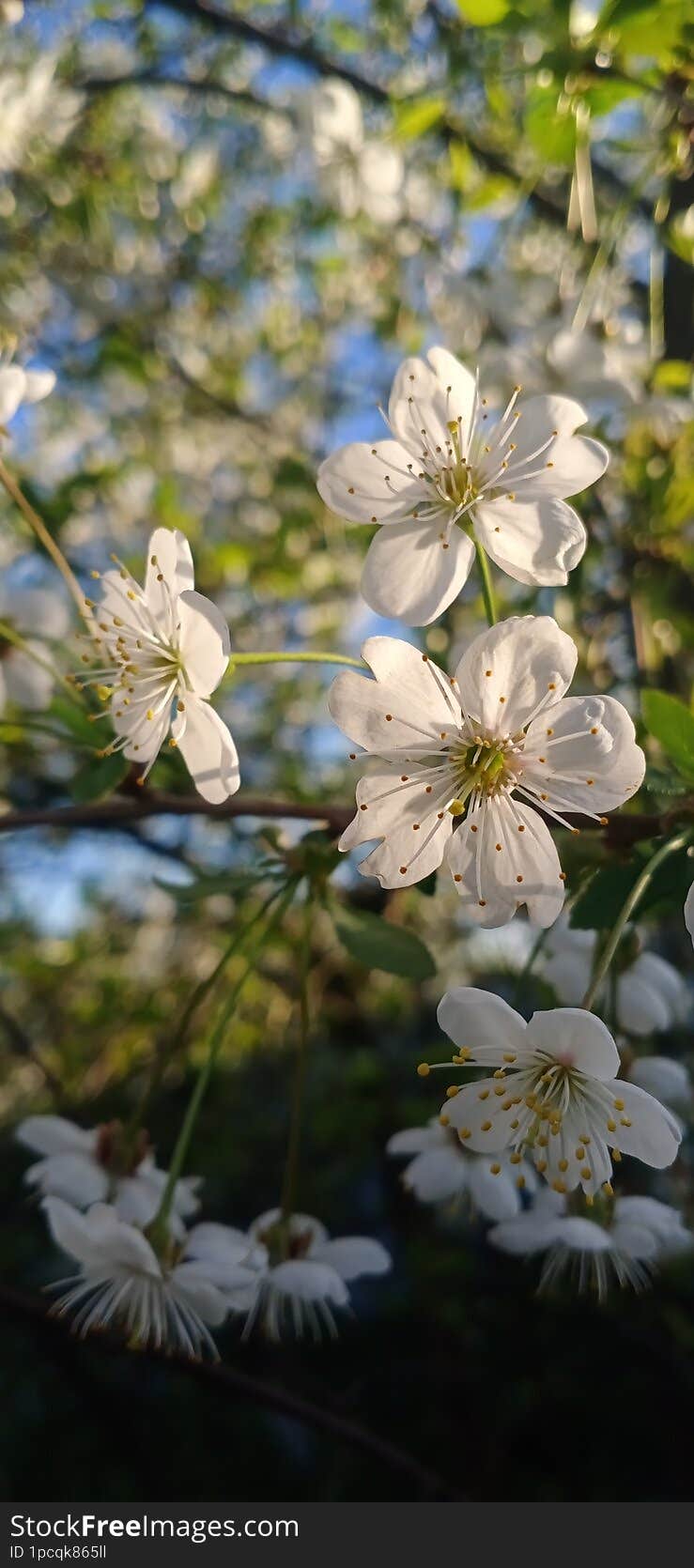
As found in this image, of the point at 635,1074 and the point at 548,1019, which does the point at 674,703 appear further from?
the point at 635,1074

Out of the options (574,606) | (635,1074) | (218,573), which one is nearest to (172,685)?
(635,1074)

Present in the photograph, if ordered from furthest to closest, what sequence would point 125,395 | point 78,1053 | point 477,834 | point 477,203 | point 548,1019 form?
point 125,395 < point 78,1053 < point 477,203 < point 477,834 < point 548,1019

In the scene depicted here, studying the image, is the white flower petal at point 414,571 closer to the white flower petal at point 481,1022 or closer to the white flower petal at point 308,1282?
the white flower petal at point 481,1022

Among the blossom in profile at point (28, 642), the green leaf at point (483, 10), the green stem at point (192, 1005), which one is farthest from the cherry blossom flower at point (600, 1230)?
the green leaf at point (483, 10)

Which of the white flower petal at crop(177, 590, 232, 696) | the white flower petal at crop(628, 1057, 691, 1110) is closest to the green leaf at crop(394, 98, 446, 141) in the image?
the white flower petal at crop(177, 590, 232, 696)

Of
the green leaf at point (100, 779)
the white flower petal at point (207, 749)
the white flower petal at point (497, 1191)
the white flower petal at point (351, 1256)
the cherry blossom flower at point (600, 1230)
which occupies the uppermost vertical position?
the white flower petal at point (207, 749)

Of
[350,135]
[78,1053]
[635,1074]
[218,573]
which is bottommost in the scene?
[78,1053]

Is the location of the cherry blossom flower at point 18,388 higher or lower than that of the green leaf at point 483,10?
lower
